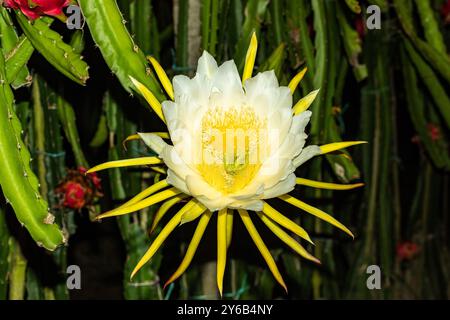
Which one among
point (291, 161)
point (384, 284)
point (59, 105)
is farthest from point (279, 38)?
point (384, 284)

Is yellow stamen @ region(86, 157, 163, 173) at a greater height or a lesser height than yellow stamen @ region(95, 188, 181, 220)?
greater

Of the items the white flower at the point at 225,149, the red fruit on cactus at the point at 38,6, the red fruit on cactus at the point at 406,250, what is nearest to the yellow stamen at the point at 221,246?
the white flower at the point at 225,149

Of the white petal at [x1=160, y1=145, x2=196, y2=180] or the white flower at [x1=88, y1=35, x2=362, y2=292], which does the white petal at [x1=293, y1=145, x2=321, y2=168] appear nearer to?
the white flower at [x1=88, y1=35, x2=362, y2=292]

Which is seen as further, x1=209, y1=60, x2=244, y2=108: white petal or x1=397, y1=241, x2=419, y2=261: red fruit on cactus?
x1=397, y1=241, x2=419, y2=261: red fruit on cactus

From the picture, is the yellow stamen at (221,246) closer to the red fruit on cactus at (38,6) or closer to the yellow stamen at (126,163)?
the yellow stamen at (126,163)

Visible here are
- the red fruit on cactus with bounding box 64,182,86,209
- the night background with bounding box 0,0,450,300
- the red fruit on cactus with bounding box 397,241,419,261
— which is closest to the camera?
the night background with bounding box 0,0,450,300

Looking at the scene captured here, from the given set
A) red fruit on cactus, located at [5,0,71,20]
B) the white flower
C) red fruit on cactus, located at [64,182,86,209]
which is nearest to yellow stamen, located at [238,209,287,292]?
the white flower
